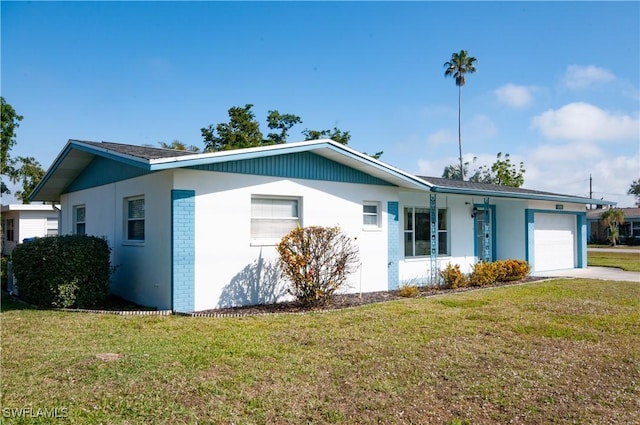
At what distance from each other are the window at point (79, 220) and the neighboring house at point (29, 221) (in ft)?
44.3

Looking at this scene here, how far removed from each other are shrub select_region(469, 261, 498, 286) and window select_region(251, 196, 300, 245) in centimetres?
610

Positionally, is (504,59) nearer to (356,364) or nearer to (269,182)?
(269,182)

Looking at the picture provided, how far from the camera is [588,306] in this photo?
996cm

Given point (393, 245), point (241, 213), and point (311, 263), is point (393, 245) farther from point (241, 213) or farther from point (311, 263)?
point (241, 213)

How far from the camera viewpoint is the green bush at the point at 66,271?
362 inches

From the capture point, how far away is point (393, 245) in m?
12.9

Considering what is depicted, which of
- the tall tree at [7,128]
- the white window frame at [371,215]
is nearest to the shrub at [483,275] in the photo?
the white window frame at [371,215]

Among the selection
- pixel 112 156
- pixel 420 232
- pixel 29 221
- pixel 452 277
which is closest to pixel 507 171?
pixel 420 232

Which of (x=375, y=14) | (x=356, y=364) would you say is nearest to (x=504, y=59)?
(x=375, y=14)

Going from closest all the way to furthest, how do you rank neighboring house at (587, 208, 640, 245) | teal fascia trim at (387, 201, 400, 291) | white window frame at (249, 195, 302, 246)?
white window frame at (249, 195, 302, 246) → teal fascia trim at (387, 201, 400, 291) → neighboring house at (587, 208, 640, 245)

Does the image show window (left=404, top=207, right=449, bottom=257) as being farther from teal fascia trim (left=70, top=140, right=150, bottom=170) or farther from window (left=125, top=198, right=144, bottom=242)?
teal fascia trim (left=70, top=140, right=150, bottom=170)

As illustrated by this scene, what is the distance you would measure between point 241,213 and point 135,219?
2.82m

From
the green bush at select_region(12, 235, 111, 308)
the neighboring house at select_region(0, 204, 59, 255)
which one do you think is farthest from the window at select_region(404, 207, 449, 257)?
the neighboring house at select_region(0, 204, 59, 255)

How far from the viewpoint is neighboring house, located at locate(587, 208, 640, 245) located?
43241mm
